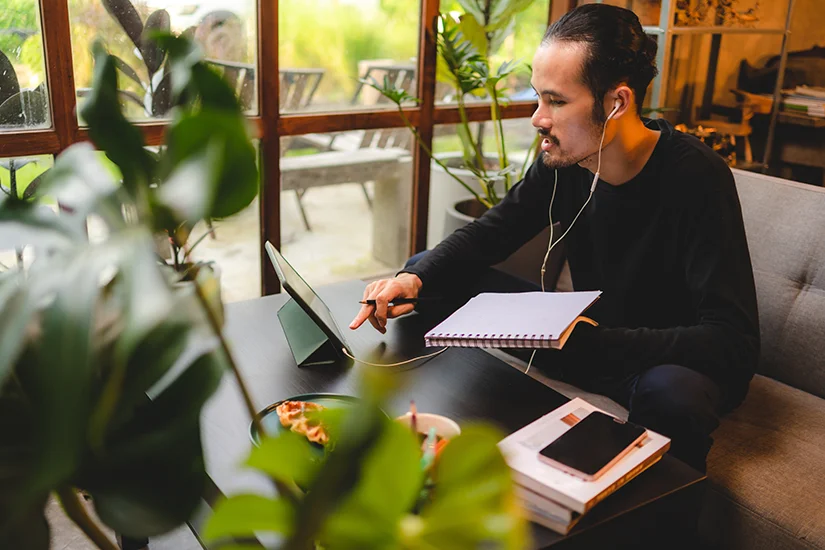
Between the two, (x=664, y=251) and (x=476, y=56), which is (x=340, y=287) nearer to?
(x=664, y=251)

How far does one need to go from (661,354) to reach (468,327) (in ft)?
1.27

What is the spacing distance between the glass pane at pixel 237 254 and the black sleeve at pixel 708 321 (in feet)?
4.59

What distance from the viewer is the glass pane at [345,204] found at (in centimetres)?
264

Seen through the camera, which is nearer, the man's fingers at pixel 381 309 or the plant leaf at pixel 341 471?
the plant leaf at pixel 341 471

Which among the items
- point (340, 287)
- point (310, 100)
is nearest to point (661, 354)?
point (340, 287)

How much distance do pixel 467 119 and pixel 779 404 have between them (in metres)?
1.56

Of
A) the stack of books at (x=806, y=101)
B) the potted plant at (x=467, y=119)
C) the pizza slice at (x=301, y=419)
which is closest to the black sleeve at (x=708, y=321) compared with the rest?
the pizza slice at (x=301, y=419)

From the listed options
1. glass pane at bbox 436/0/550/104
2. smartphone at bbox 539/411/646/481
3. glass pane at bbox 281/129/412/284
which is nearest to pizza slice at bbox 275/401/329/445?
smartphone at bbox 539/411/646/481

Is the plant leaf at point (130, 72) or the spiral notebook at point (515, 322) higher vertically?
the plant leaf at point (130, 72)

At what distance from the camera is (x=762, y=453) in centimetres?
150

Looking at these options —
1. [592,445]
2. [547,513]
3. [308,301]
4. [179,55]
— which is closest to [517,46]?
[308,301]

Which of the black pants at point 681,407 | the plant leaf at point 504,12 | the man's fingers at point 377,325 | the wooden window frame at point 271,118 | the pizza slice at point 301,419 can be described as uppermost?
the plant leaf at point 504,12

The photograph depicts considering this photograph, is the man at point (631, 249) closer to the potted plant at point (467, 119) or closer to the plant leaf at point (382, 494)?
the potted plant at point (467, 119)

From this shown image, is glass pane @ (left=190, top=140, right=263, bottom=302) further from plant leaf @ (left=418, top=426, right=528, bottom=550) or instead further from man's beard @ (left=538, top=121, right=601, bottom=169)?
plant leaf @ (left=418, top=426, right=528, bottom=550)
